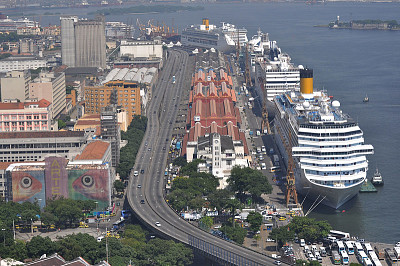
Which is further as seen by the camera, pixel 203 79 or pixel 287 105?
pixel 203 79

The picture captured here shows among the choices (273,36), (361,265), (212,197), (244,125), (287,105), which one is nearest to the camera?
(361,265)

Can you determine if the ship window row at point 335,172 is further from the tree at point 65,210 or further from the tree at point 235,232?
the tree at point 65,210

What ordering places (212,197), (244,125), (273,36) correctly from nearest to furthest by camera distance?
(212,197)
(244,125)
(273,36)

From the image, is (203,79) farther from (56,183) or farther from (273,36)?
(273,36)

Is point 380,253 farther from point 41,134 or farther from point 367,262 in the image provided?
point 41,134

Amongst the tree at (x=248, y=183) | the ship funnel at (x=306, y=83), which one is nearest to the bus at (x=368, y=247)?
the tree at (x=248, y=183)

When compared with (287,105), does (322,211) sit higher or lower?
lower

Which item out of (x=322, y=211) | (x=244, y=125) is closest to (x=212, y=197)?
(x=322, y=211)

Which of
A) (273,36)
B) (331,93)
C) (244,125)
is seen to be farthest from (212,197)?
(273,36)

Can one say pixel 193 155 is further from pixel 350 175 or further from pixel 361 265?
pixel 361 265
